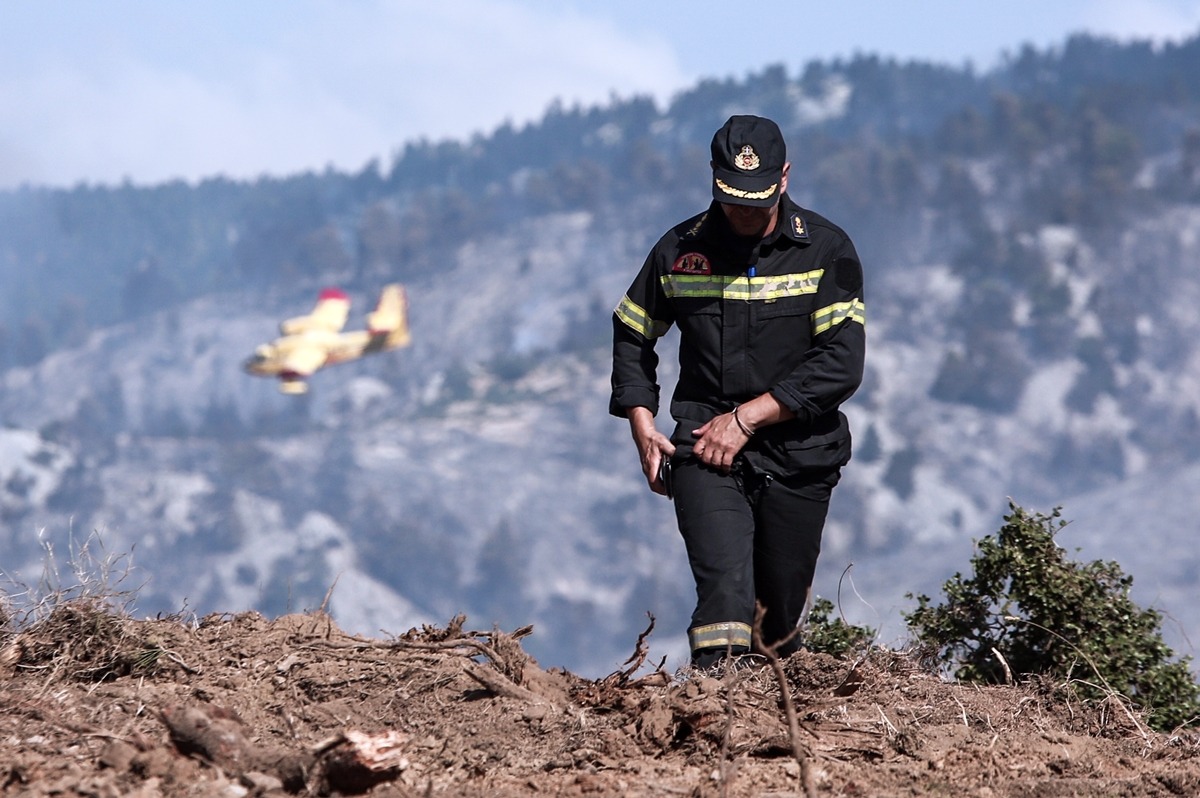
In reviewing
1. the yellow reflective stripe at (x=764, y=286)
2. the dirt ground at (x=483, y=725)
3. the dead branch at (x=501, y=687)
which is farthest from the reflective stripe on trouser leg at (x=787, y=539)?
the dead branch at (x=501, y=687)

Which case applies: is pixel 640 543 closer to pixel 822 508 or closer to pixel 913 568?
pixel 913 568

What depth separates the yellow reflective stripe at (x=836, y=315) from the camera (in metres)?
5.82

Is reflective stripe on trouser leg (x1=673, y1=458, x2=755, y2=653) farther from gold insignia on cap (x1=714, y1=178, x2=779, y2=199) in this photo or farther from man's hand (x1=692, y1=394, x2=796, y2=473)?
gold insignia on cap (x1=714, y1=178, x2=779, y2=199)

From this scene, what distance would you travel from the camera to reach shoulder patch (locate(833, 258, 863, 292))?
5.86 m

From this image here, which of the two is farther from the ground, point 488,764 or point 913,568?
point 913,568

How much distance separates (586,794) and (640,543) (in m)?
194

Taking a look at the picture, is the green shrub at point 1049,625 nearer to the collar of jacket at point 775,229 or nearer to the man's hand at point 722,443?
the man's hand at point 722,443

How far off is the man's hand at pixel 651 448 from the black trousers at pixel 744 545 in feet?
0.22

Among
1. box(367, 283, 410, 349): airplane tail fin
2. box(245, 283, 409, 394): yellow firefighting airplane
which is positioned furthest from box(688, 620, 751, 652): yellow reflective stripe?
box(245, 283, 409, 394): yellow firefighting airplane

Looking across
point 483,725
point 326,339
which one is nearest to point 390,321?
point 326,339

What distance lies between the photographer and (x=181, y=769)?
407 centimetres

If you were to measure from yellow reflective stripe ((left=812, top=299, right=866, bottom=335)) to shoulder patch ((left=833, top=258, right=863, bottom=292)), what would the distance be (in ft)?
0.17

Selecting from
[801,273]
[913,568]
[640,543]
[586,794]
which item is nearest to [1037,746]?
[586,794]

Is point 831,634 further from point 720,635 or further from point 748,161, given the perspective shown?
point 748,161
